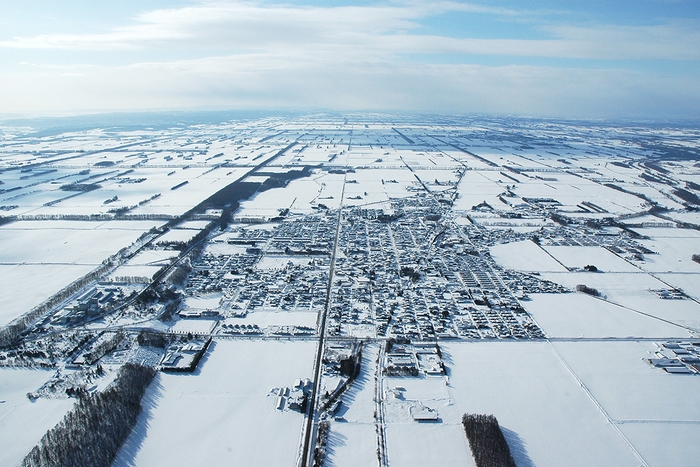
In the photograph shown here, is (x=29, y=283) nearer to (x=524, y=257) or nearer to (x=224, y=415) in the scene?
(x=224, y=415)

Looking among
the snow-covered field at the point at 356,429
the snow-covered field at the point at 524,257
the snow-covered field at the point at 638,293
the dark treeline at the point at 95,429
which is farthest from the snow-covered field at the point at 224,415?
the snow-covered field at the point at 638,293

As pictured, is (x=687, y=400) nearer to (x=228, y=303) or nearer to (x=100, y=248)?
(x=228, y=303)

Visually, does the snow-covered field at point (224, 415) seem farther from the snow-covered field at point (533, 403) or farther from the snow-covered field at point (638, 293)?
the snow-covered field at point (638, 293)

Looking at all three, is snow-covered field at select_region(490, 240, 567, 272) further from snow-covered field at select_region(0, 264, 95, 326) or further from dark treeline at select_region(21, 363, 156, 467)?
snow-covered field at select_region(0, 264, 95, 326)

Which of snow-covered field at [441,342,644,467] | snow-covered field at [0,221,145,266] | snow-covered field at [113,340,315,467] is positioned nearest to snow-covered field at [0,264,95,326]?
snow-covered field at [0,221,145,266]

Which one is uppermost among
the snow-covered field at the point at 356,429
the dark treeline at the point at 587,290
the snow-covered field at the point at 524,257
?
the snow-covered field at the point at 524,257
